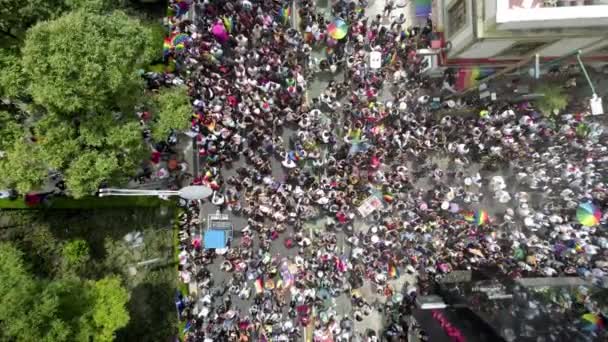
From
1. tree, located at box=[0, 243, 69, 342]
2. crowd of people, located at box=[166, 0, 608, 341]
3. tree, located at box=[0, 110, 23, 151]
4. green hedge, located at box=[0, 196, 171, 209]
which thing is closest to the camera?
tree, located at box=[0, 243, 69, 342]

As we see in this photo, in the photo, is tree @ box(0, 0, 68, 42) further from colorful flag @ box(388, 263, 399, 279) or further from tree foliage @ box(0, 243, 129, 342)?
colorful flag @ box(388, 263, 399, 279)

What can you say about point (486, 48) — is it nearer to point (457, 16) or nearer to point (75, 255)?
point (457, 16)

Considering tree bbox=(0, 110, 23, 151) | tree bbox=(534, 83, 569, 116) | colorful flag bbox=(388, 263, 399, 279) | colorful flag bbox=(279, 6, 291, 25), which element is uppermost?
colorful flag bbox=(279, 6, 291, 25)

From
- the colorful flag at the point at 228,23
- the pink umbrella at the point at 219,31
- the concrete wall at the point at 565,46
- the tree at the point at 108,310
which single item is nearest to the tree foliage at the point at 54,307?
the tree at the point at 108,310

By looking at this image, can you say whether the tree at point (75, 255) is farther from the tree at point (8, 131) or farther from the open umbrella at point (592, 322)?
the open umbrella at point (592, 322)

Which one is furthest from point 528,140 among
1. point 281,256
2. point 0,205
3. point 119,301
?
point 0,205

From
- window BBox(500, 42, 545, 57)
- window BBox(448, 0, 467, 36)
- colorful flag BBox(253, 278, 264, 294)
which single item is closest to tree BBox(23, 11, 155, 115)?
colorful flag BBox(253, 278, 264, 294)

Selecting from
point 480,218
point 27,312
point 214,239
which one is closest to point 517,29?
point 480,218
